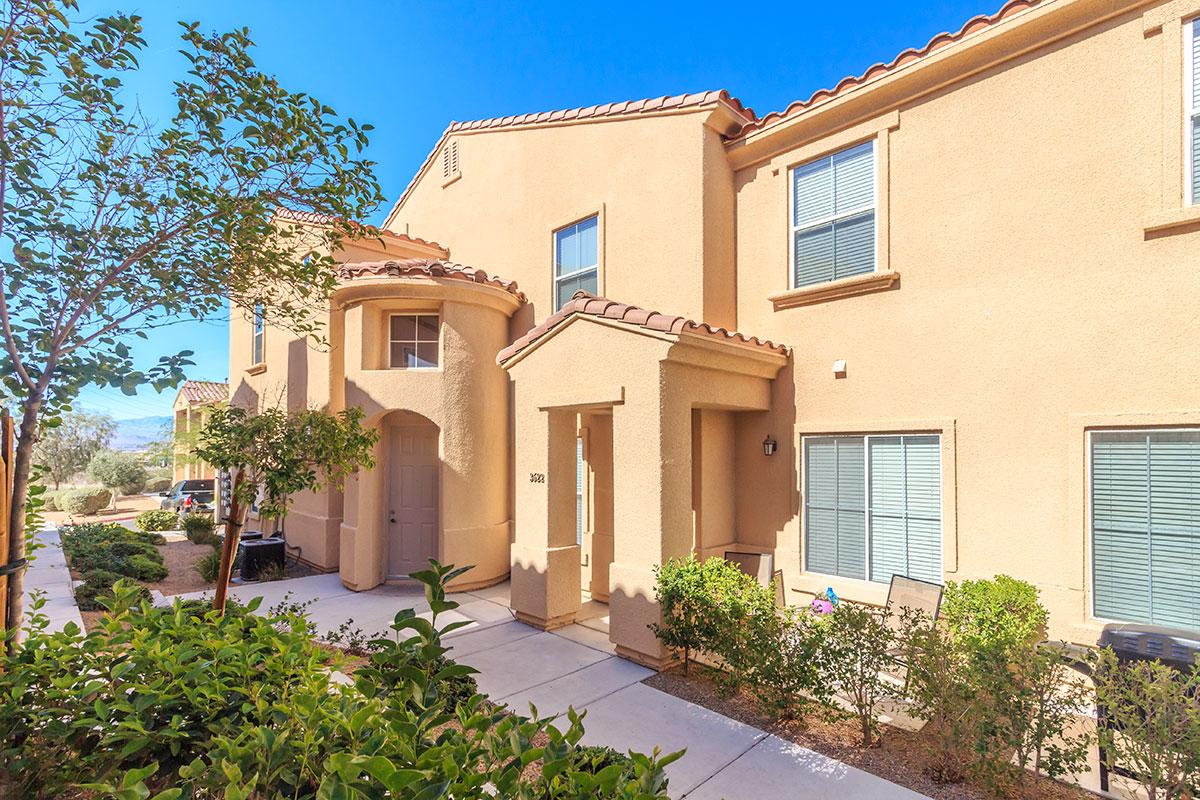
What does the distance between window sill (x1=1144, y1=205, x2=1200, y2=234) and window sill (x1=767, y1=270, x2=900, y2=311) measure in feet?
8.46

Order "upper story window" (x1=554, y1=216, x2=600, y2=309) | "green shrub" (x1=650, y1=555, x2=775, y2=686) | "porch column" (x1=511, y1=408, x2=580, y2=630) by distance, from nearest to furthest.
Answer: "green shrub" (x1=650, y1=555, x2=775, y2=686)
"porch column" (x1=511, y1=408, x2=580, y2=630)
"upper story window" (x1=554, y1=216, x2=600, y2=309)

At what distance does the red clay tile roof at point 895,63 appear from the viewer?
718 centimetres

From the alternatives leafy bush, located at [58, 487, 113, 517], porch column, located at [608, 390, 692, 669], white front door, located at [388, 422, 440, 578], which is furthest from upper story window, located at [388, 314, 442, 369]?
leafy bush, located at [58, 487, 113, 517]

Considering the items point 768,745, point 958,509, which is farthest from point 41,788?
point 958,509

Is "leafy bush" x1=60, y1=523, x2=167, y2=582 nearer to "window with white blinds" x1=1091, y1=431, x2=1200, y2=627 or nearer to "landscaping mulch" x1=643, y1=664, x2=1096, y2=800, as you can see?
"landscaping mulch" x1=643, y1=664, x2=1096, y2=800

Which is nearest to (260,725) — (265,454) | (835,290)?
(265,454)

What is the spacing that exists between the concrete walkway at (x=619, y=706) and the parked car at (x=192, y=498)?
1539 centimetres

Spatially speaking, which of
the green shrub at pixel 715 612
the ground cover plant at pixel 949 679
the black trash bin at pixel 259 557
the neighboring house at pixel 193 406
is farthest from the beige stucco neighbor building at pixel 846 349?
the neighboring house at pixel 193 406

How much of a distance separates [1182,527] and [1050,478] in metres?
1.17

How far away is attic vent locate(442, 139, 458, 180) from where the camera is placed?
14.6 m

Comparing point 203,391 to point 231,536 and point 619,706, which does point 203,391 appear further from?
point 619,706

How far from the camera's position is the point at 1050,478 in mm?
6699

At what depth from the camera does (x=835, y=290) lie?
28.0ft

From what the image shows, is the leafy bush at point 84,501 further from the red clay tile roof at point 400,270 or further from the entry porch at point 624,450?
the entry porch at point 624,450
